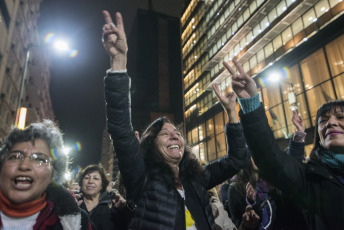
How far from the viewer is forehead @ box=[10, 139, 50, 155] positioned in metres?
2.10

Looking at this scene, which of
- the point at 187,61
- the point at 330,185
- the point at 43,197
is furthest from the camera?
the point at 187,61

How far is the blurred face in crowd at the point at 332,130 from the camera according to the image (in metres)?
1.96

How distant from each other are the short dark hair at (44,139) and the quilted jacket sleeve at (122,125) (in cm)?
77

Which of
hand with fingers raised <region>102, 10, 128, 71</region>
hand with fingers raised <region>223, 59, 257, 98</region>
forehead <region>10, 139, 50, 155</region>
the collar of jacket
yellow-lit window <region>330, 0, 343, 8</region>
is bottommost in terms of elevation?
the collar of jacket

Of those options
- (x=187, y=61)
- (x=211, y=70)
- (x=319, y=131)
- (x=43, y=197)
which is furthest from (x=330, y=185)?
(x=187, y=61)

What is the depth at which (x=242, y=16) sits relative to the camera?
25844mm

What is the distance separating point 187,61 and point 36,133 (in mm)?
42117

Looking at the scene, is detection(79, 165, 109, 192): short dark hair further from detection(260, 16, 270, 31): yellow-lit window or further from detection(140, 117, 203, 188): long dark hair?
detection(260, 16, 270, 31): yellow-lit window

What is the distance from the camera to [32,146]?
2.14 metres

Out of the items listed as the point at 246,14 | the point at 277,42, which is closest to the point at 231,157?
the point at 277,42

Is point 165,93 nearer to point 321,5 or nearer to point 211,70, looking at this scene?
point 211,70

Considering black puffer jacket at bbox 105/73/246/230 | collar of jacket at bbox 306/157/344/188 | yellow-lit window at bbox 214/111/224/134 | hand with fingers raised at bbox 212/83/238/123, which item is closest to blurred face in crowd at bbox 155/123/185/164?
black puffer jacket at bbox 105/73/246/230

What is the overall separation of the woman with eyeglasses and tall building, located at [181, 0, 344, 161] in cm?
1748

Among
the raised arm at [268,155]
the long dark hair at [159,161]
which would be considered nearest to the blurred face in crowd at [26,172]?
the long dark hair at [159,161]
